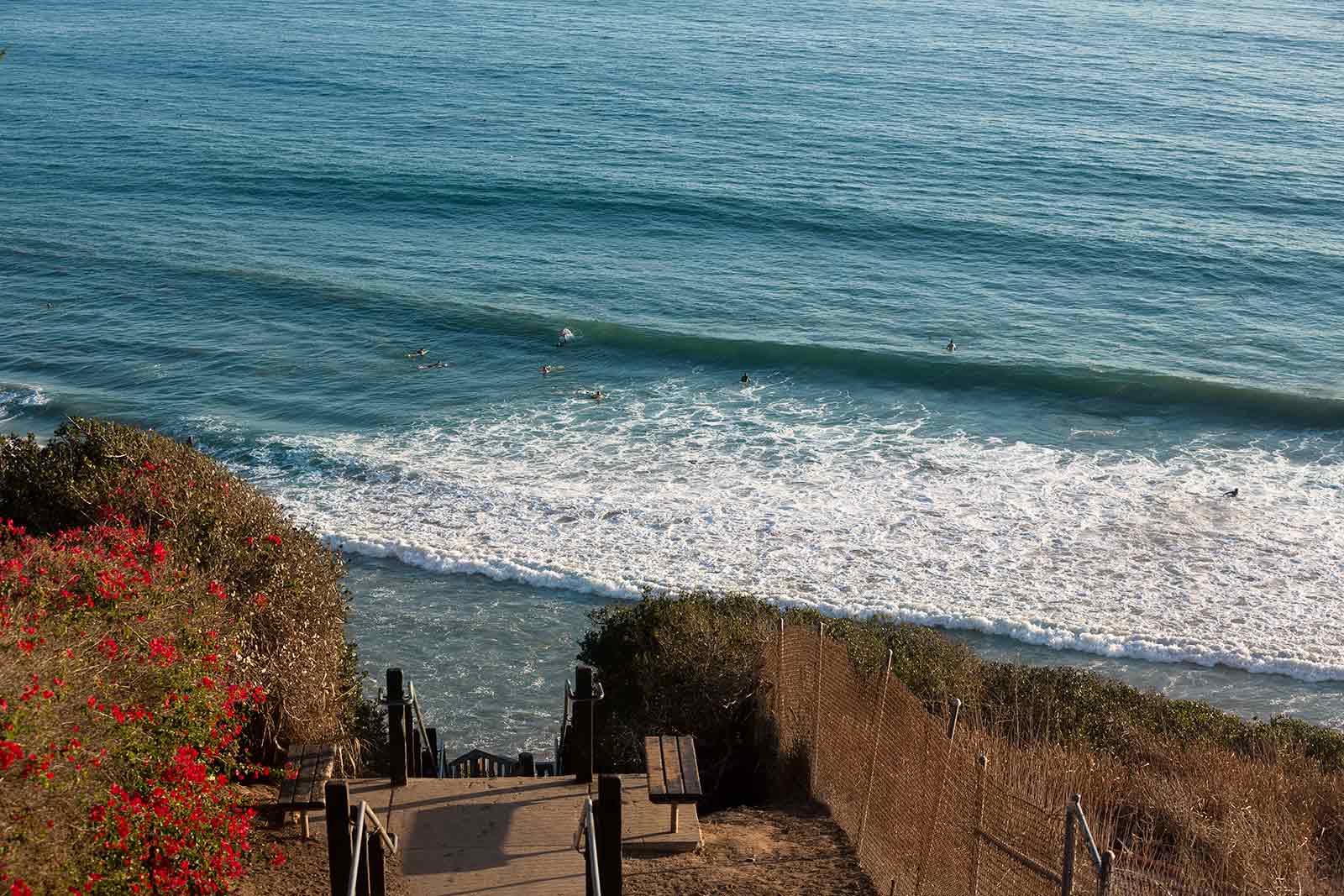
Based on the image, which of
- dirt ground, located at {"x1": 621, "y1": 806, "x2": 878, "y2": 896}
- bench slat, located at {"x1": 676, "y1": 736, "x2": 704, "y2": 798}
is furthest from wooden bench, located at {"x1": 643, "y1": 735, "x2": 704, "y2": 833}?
dirt ground, located at {"x1": 621, "y1": 806, "x2": 878, "y2": 896}

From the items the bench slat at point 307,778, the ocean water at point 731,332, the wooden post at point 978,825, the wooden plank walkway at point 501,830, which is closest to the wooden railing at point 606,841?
the wooden plank walkway at point 501,830

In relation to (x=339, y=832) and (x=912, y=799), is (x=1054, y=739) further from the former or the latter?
(x=339, y=832)

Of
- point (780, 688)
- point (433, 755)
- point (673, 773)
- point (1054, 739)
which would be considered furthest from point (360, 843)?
point (1054, 739)

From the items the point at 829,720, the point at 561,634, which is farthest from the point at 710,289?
the point at 829,720

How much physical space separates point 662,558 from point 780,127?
1550 inches

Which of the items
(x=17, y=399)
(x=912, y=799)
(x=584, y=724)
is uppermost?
(x=912, y=799)

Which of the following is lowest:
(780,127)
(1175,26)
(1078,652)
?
(1078,652)

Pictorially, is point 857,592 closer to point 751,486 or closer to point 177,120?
point 751,486

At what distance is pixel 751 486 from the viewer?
2394 centimetres

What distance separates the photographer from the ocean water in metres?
20.1

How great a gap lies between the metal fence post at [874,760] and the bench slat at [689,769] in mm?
1155

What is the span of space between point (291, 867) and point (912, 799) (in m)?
4.19

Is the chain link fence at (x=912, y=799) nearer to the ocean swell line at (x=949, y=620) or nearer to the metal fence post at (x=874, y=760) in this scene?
the metal fence post at (x=874, y=760)

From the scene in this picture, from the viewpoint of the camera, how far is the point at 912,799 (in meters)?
7.36
